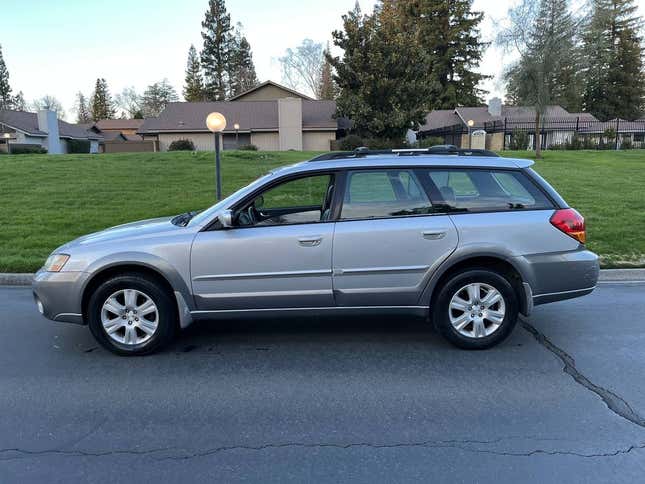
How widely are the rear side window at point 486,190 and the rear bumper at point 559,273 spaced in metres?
0.49

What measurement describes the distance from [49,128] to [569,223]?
48376 mm

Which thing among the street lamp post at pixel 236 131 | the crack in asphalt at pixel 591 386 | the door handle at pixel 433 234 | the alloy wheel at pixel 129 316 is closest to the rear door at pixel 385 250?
the door handle at pixel 433 234

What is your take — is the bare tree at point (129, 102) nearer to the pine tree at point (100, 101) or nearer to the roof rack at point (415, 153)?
the pine tree at point (100, 101)

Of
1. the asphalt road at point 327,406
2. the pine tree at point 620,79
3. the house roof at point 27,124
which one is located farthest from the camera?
the pine tree at point 620,79

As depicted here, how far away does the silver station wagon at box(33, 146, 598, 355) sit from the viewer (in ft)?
14.1

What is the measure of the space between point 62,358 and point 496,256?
3977 mm

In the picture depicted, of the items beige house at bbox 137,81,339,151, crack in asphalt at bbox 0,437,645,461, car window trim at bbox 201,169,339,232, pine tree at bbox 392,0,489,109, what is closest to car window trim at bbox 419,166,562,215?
car window trim at bbox 201,169,339,232

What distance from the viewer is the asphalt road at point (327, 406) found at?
2.84 meters

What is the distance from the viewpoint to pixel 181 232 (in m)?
4.39

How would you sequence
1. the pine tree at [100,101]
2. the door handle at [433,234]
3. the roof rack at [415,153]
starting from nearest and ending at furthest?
the door handle at [433,234]
the roof rack at [415,153]
the pine tree at [100,101]

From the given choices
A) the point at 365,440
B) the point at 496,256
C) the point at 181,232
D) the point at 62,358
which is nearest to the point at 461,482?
the point at 365,440

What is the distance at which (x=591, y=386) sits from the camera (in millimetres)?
3801

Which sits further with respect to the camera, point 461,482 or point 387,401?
point 387,401

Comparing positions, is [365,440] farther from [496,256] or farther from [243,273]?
[496,256]
